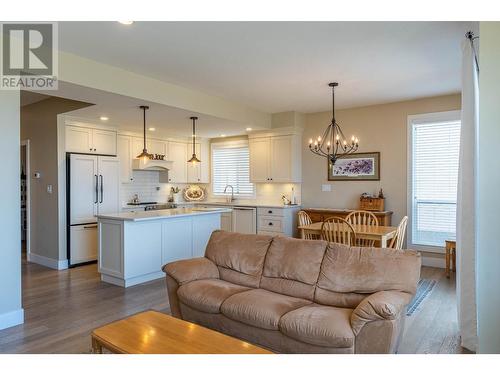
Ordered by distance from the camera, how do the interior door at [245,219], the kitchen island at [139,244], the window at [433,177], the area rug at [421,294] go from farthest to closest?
the interior door at [245,219] < the window at [433,177] < the kitchen island at [139,244] < the area rug at [421,294]

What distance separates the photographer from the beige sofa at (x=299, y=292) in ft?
7.45

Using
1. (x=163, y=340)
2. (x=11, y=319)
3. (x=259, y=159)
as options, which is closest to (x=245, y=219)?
(x=259, y=159)

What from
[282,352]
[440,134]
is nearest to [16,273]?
[282,352]

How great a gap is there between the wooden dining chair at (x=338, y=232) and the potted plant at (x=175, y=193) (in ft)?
14.4

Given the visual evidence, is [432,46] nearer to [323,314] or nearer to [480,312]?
[480,312]

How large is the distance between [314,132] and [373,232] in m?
3.02

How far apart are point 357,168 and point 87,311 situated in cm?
468

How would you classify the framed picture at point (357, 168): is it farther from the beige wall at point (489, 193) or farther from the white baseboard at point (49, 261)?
the white baseboard at point (49, 261)

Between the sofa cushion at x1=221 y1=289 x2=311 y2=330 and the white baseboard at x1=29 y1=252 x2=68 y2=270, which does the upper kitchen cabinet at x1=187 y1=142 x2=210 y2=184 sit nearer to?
the white baseboard at x1=29 y1=252 x2=68 y2=270

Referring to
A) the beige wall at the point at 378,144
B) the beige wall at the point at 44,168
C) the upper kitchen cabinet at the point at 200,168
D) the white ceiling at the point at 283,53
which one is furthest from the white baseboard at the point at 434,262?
the beige wall at the point at 44,168

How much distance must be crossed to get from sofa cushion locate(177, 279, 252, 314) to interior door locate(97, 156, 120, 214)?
352cm

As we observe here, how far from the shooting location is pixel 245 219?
7.04 m
